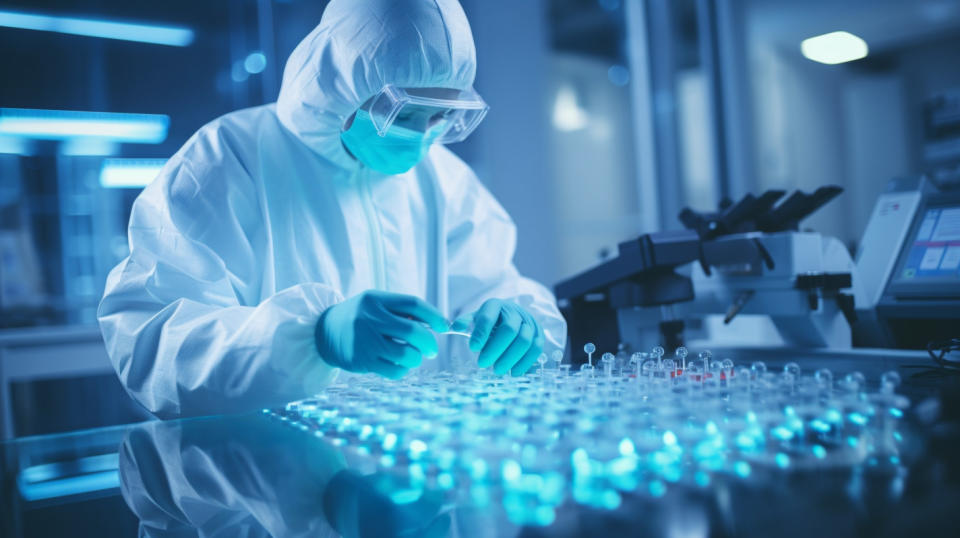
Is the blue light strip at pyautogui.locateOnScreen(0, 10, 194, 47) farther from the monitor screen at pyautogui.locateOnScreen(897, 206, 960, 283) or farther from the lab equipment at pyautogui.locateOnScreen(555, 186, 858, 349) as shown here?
the monitor screen at pyautogui.locateOnScreen(897, 206, 960, 283)

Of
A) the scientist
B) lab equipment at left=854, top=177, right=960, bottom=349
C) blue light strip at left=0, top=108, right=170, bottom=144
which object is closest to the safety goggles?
the scientist

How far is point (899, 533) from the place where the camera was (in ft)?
1.51

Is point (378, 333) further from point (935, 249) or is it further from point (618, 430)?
point (935, 249)

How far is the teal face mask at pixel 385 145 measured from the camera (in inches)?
56.2

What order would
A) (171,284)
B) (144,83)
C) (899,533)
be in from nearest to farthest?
(899,533) < (171,284) < (144,83)

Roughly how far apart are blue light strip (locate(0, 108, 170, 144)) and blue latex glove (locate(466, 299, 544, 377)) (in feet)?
11.9

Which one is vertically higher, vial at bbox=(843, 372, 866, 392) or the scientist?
the scientist

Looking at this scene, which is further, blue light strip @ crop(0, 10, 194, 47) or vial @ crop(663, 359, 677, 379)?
blue light strip @ crop(0, 10, 194, 47)

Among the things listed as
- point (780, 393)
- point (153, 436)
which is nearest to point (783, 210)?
point (780, 393)

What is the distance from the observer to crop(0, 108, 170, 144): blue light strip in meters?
3.91

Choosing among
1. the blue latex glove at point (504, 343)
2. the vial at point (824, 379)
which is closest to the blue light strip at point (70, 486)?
the blue latex glove at point (504, 343)

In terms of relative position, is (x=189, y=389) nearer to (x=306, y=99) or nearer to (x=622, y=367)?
(x=306, y=99)

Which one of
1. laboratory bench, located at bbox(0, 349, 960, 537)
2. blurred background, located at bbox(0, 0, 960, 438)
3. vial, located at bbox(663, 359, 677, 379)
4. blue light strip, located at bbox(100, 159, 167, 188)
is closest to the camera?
laboratory bench, located at bbox(0, 349, 960, 537)

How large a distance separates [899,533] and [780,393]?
0.40 meters
